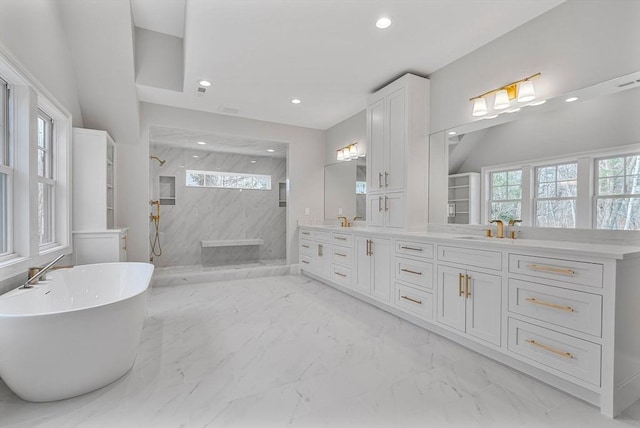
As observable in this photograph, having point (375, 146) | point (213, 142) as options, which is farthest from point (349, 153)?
point (213, 142)

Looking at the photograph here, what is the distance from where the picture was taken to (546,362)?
1.91m

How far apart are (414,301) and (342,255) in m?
1.40

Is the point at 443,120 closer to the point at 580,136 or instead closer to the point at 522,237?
the point at 580,136

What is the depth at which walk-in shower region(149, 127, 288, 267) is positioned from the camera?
595cm

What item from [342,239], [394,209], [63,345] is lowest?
[63,345]

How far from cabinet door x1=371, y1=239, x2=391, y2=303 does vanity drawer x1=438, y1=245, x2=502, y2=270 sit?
0.75 meters

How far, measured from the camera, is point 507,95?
2674 mm

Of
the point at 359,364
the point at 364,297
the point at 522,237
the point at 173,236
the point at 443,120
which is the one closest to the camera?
the point at 359,364

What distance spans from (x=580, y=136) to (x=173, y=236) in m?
6.35

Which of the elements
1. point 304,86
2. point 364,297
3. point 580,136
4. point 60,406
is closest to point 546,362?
point 580,136

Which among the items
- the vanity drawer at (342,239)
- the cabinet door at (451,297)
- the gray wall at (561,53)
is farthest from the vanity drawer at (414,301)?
the gray wall at (561,53)

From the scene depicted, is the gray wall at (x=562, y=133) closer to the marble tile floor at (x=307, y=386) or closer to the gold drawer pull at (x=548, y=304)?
the gold drawer pull at (x=548, y=304)

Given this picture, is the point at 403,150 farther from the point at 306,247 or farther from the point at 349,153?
the point at 306,247

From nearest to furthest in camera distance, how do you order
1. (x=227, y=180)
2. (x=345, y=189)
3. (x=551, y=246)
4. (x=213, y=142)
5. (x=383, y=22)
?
(x=551, y=246)
(x=383, y=22)
(x=345, y=189)
(x=213, y=142)
(x=227, y=180)
